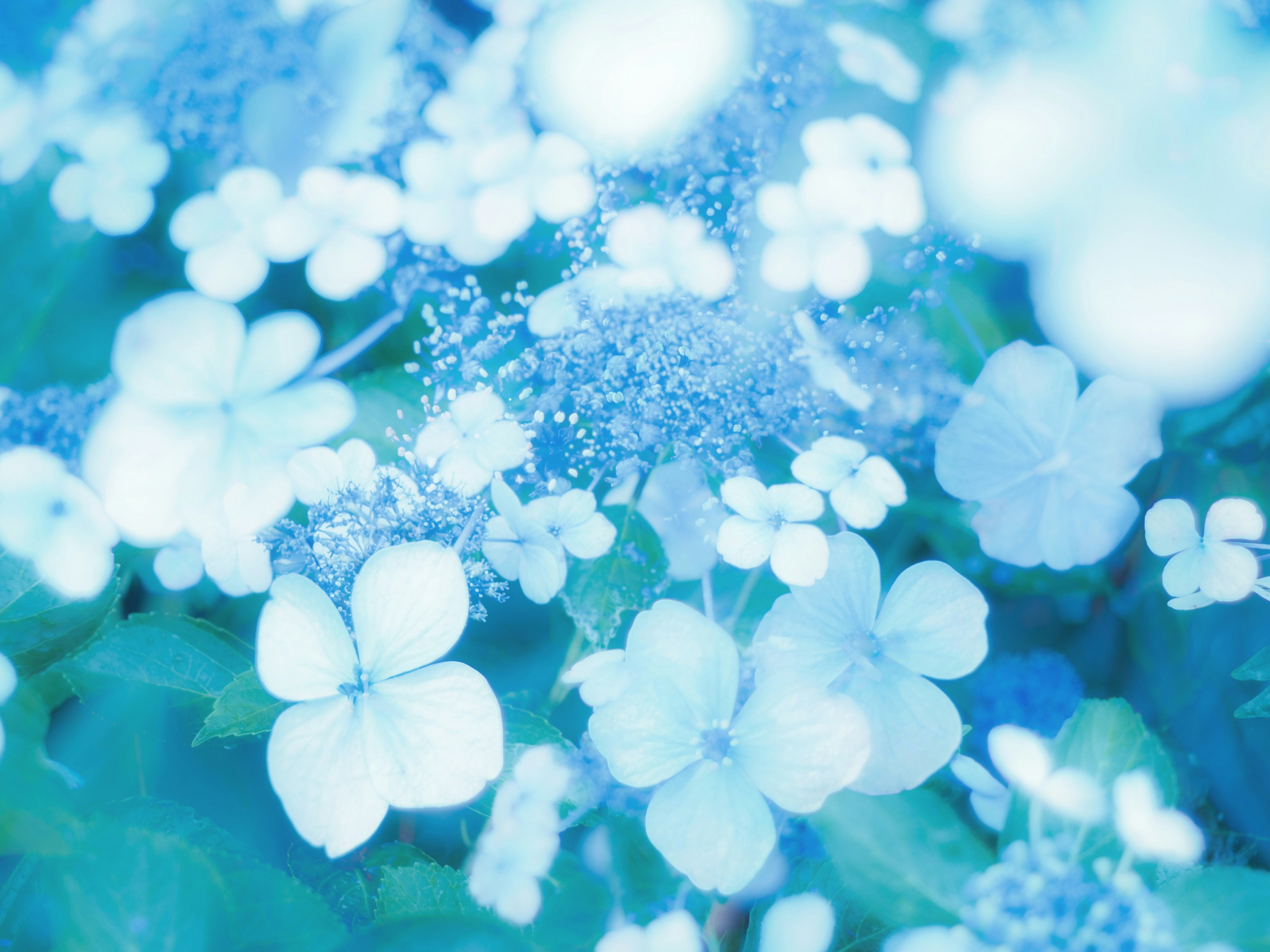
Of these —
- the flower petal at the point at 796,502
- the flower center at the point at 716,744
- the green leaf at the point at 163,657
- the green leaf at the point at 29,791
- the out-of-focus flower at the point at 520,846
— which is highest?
the flower petal at the point at 796,502

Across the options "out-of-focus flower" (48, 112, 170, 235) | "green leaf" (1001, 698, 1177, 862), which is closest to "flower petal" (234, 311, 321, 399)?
"out-of-focus flower" (48, 112, 170, 235)

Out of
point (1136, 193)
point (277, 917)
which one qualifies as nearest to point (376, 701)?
point (277, 917)

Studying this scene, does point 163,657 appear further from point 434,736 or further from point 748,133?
point 748,133

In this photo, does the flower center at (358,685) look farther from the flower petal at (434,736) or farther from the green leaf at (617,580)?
the green leaf at (617,580)

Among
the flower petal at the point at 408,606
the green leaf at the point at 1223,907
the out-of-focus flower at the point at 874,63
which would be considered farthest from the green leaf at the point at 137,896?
the out-of-focus flower at the point at 874,63

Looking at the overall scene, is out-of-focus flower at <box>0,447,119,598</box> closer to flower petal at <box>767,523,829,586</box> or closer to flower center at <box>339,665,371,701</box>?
flower center at <box>339,665,371,701</box>

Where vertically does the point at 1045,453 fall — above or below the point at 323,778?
above
